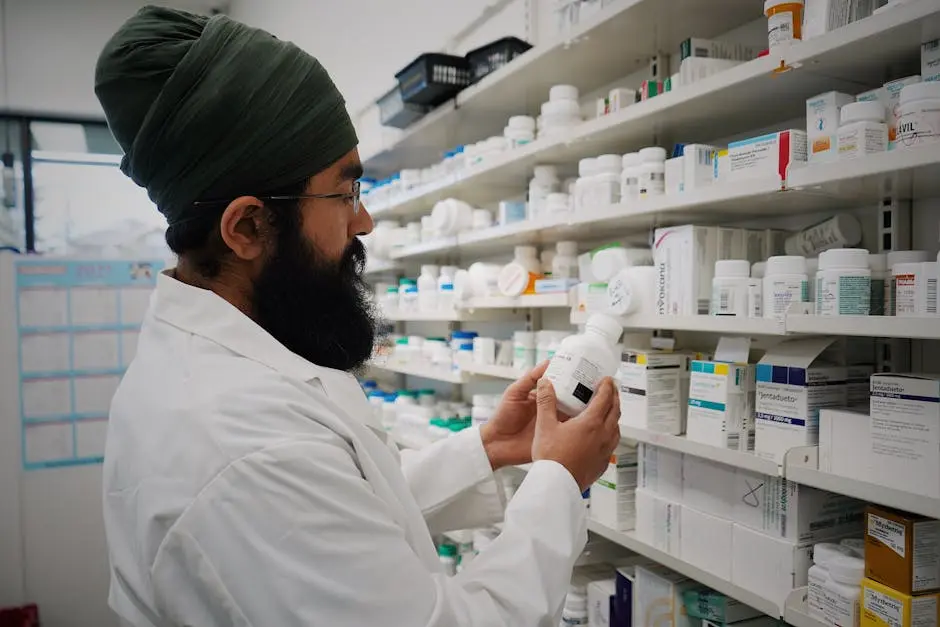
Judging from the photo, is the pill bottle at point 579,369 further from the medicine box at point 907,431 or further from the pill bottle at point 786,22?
the pill bottle at point 786,22

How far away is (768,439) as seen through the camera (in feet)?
3.99

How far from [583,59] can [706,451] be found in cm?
106

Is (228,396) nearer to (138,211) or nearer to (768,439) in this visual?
(768,439)

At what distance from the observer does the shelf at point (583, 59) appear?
147 cm

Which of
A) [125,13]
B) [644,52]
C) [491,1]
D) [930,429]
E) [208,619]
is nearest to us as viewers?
[208,619]

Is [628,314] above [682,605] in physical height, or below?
above

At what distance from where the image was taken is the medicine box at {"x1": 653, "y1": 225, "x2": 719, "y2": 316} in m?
1.35

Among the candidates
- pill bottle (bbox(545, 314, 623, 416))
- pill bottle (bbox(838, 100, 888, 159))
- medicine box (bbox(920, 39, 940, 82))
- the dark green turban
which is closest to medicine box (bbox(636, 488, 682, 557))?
pill bottle (bbox(545, 314, 623, 416))

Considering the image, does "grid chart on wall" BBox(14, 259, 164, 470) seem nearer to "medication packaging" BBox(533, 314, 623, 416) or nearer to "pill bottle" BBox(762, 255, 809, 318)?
"medication packaging" BBox(533, 314, 623, 416)

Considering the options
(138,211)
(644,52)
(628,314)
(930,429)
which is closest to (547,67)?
(644,52)

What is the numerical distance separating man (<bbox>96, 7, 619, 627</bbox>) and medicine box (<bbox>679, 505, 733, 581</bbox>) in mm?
404

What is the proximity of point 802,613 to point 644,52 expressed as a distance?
1.32m

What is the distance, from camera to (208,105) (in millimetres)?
895

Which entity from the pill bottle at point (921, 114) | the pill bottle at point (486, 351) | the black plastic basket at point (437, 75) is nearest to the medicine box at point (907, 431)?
the pill bottle at point (921, 114)
